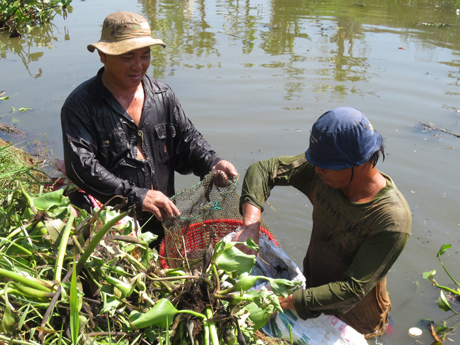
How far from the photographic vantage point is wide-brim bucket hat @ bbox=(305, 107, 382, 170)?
6.62ft

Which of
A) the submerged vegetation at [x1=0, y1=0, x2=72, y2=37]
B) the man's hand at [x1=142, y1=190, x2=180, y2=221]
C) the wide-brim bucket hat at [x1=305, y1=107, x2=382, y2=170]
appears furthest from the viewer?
the submerged vegetation at [x1=0, y1=0, x2=72, y2=37]

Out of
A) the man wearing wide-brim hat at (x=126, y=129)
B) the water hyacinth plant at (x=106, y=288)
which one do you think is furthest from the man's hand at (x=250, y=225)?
the water hyacinth plant at (x=106, y=288)

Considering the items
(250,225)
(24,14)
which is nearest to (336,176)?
(250,225)

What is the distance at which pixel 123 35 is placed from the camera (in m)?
2.71

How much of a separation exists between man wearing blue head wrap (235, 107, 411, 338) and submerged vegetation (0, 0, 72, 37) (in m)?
8.95

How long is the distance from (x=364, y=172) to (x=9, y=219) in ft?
5.31

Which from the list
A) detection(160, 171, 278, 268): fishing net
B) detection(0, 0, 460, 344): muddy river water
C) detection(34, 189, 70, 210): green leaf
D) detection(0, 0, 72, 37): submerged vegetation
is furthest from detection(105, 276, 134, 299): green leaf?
detection(0, 0, 72, 37): submerged vegetation

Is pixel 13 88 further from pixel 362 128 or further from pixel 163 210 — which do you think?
pixel 362 128

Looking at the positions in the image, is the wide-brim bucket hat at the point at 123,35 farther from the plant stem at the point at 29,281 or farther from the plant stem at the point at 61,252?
the plant stem at the point at 29,281

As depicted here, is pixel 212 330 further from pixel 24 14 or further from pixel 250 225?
pixel 24 14

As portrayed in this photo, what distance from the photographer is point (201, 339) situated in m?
1.49

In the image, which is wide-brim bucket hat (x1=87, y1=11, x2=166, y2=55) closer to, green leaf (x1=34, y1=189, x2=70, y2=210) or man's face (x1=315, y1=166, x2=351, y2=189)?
green leaf (x1=34, y1=189, x2=70, y2=210)

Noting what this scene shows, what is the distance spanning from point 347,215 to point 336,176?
277mm

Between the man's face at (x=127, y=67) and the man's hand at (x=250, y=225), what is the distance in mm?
1124
